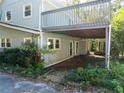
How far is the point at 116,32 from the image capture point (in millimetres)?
17188

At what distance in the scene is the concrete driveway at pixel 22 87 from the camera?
8.40 metres

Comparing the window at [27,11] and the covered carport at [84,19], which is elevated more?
the window at [27,11]

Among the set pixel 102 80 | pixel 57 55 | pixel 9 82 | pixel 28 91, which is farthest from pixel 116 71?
pixel 57 55

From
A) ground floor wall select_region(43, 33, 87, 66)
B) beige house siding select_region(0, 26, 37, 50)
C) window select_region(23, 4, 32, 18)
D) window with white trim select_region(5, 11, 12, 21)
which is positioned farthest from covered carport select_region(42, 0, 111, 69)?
window with white trim select_region(5, 11, 12, 21)

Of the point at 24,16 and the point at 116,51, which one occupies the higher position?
the point at 24,16

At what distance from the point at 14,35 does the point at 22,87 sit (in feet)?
35.7

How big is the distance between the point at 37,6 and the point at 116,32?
24.6 ft

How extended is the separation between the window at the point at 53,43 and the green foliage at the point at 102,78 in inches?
276

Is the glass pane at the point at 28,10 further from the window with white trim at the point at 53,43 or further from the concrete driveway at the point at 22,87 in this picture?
the concrete driveway at the point at 22,87

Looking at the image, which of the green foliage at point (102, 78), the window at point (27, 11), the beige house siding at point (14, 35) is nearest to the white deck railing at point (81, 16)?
the window at point (27, 11)

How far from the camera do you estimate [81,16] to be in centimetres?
1289

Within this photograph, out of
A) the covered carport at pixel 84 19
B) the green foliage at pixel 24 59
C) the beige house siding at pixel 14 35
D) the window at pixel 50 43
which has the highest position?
the covered carport at pixel 84 19

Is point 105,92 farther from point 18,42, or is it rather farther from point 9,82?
point 18,42

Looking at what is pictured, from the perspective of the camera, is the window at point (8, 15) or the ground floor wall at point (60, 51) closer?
the ground floor wall at point (60, 51)
